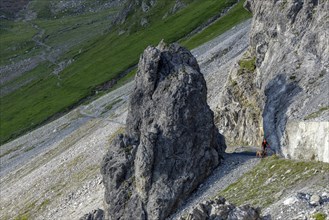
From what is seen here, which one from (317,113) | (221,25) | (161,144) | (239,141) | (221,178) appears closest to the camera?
(317,113)

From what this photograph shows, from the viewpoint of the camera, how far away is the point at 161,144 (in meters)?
49.2

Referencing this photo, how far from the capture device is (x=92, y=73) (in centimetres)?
19662

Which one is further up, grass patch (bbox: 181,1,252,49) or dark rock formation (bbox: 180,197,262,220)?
dark rock formation (bbox: 180,197,262,220)

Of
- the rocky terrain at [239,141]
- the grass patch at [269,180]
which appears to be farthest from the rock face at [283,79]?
the grass patch at [269,180]

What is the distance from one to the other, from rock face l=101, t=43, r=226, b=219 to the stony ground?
2.40 m

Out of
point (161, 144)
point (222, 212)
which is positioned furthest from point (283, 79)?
point (222, 212)

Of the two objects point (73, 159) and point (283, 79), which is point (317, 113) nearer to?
point (283, 79)

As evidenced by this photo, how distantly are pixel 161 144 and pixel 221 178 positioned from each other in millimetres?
6396

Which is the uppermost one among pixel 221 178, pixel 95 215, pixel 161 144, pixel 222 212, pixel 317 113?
pixel 161 144

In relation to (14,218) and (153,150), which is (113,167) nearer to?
(153,150)

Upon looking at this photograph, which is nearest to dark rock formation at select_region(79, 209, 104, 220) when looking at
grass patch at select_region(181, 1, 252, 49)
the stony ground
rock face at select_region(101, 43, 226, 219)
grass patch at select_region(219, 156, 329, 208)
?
rock face at select_region(101, 43, 226, 219)

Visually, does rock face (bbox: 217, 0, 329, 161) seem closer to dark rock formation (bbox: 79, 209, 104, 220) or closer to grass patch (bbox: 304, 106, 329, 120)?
grass patch (bbox: 304, 106, 329, 120)

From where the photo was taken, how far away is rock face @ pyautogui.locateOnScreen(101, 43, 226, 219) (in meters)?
48.2

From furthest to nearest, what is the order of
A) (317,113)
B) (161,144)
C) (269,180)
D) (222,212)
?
(161,144) → (317,113) → (269,180) → (222,212)
